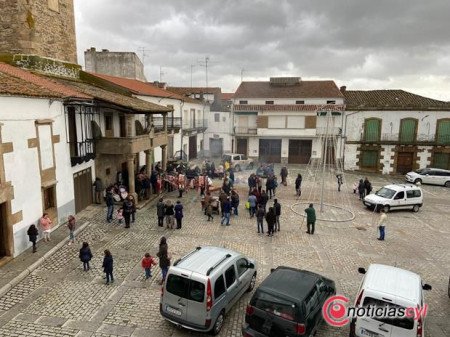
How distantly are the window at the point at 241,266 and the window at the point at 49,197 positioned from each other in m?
9.13

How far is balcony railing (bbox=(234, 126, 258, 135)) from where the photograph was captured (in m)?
37.9

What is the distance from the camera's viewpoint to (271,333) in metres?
7.39

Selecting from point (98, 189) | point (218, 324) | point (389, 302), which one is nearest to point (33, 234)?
point (98, 189)

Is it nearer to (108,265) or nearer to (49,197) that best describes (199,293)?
(108,265)

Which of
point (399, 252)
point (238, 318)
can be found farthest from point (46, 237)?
point (399, 252)

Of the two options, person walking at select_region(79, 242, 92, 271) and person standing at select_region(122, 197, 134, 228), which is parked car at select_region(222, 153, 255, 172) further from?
person walking at select_region(79, 242, 92, 271)

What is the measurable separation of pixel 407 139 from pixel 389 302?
97.8 ft

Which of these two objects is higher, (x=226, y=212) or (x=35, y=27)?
(x=35, y=27)

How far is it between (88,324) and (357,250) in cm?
1034

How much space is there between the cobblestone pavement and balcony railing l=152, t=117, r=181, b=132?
1017 centimetres

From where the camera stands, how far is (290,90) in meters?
38.0

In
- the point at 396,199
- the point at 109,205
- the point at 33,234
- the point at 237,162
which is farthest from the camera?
the point at 237,162

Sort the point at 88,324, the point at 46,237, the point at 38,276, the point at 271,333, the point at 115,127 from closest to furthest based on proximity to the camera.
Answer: the point at 271,333
the point at 88,324
the point at 38,276
the point at 46,237
the point at 115,127

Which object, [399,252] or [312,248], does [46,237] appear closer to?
[312,248]
